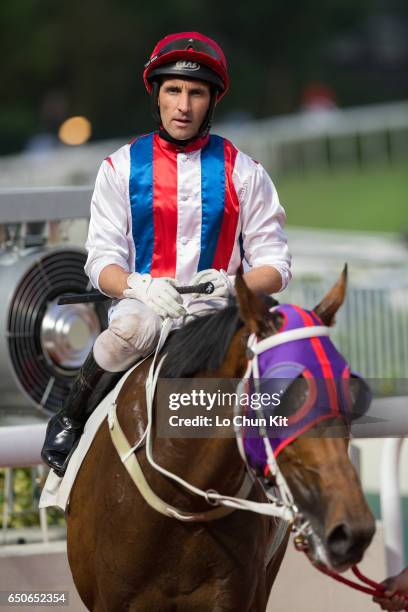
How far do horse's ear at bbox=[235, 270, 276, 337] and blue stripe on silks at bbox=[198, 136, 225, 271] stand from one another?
897 mm

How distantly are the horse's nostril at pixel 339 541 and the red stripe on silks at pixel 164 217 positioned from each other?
1362mm

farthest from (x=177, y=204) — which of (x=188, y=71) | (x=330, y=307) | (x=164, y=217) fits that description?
(x=330, y=307)

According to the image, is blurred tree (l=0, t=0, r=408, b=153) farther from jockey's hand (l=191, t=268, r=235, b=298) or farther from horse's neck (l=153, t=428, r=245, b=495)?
horse's neck (l=153, t=428, r=245, b=495)

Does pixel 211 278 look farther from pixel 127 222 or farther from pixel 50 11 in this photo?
pixel 50 11

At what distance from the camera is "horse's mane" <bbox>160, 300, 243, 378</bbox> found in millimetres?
3781

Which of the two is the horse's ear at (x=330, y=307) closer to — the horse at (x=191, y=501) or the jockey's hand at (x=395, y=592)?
the horse at (x=191, y=501)

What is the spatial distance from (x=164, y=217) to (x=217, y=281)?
15.5 inches

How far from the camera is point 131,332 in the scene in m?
4.17

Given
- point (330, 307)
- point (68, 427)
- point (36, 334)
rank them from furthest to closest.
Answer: point (36, 334) → point (68, 427) → point (330, 307)

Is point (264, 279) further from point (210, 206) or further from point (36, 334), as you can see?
point (36, 334)

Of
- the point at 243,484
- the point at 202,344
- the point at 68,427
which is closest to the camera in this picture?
the point at 202,344

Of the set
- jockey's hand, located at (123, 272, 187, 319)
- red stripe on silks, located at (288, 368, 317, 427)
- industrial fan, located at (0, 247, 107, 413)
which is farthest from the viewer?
industrial fan, located at (0, 247, 107, 413)

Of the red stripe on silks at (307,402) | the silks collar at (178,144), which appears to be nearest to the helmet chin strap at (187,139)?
the silks collar at (178,144)

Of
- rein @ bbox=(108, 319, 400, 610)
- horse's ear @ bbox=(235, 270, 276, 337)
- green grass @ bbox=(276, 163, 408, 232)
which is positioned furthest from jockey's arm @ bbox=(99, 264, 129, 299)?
green grass @ bbox=(276, 163, 408, 232)
